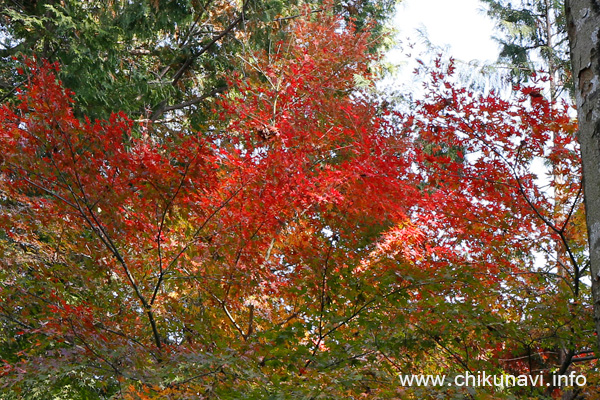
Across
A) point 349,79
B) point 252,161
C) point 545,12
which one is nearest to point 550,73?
point 545,12

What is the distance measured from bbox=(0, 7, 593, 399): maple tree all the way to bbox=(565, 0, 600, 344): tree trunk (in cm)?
193

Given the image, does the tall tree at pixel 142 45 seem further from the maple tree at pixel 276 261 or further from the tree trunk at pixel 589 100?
the tree trunk at pixel 589 100

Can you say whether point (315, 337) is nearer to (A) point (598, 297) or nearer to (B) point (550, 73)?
(A) point (598, 297)

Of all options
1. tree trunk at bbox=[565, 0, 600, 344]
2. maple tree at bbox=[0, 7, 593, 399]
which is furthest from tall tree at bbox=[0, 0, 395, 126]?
tree trunk at bbox=[565, 0, 600, 344]

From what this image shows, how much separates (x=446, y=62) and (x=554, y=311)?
8140 mm

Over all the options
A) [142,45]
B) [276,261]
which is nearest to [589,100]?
[276,261]

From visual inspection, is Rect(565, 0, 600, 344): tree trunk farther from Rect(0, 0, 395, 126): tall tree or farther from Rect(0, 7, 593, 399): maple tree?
Rect(0, 0, 395, 126): tall tree

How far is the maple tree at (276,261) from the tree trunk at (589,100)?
6.32 feet

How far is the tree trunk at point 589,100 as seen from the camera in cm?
118

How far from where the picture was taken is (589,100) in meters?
1.26

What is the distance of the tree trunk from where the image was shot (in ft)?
3.86

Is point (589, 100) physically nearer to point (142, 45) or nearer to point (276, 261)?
point (276, 261)

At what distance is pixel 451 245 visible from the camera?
7277 millimetres

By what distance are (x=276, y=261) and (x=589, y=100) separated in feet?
15.2
